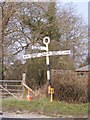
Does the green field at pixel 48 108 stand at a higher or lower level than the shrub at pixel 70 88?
A: lower

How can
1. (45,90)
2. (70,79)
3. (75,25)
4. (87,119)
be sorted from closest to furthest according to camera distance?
(87,119)
(70,79)
(45,90)
(75,25)

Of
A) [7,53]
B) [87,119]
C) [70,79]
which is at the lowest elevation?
[87,119]

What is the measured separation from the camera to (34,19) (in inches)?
824

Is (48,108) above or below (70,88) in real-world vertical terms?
below

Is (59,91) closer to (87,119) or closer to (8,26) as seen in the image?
(87,119)

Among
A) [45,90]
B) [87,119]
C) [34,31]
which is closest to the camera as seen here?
[87,119]

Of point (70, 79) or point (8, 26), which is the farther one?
point (8, 26)

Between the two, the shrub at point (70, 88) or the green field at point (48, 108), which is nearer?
the green field at point (48, 108)

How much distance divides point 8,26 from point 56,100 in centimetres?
1052

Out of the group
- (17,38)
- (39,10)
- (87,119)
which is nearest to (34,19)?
(39,10)

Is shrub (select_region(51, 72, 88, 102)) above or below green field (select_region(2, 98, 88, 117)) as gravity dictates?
above

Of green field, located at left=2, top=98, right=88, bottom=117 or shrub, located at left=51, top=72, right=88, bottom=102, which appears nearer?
green field, located at left=2, top=98, right=88, bottom=117

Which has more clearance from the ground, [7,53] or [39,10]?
[39,10]

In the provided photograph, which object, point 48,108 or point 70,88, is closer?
point 48,108
